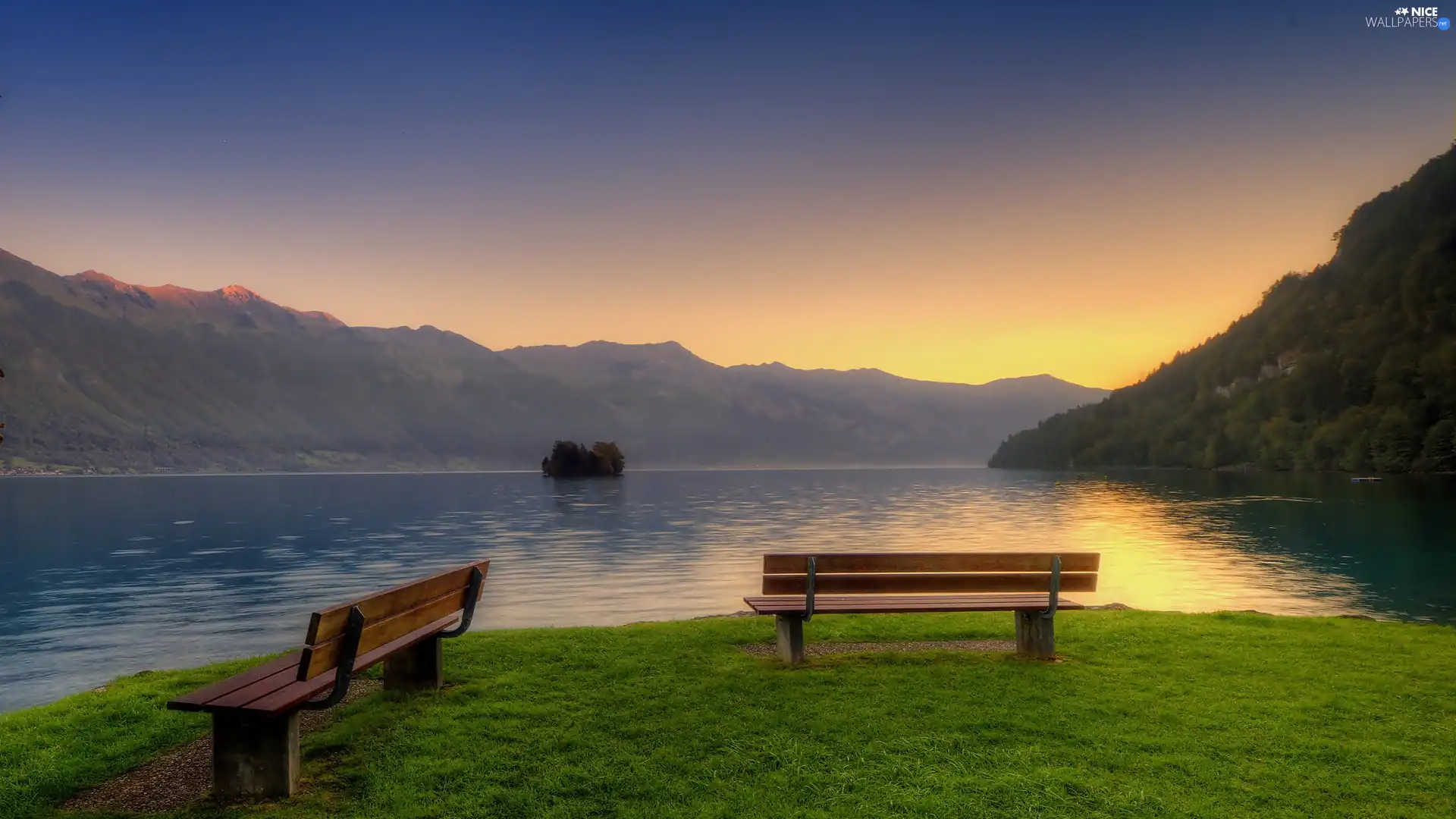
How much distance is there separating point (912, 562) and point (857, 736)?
3544 mm

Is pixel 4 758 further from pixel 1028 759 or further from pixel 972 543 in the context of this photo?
pixel 972 543

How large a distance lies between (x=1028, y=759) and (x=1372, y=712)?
13.8ft

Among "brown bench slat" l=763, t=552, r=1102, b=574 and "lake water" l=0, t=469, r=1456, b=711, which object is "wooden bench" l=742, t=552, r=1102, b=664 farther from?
"lake water" l=0, t=469, r=1456, b=711

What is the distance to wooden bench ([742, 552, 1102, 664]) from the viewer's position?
36.9 ft

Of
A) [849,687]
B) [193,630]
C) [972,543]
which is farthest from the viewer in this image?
[972,543]

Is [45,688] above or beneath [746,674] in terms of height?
beneath

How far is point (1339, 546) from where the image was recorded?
123 feet

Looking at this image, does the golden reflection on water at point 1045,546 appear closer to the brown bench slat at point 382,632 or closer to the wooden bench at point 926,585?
the wooden bench at point 926,585

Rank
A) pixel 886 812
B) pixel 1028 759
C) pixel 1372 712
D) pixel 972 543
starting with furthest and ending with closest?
pixel 972 543, pixel 1372 712, pixel 1028 759, pixel 886 812

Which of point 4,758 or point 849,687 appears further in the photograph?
point 849,687

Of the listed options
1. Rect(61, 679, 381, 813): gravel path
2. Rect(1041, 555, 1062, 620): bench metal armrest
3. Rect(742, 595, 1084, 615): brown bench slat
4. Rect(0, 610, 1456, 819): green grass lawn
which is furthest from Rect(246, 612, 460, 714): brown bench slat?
Rect(1041, 555, 1062, 620): bench metal armrest

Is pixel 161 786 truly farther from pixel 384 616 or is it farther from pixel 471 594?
pixel 471 594

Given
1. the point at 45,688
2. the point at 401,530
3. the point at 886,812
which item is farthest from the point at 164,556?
the point at 886,812

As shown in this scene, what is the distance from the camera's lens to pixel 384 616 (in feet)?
28.2
